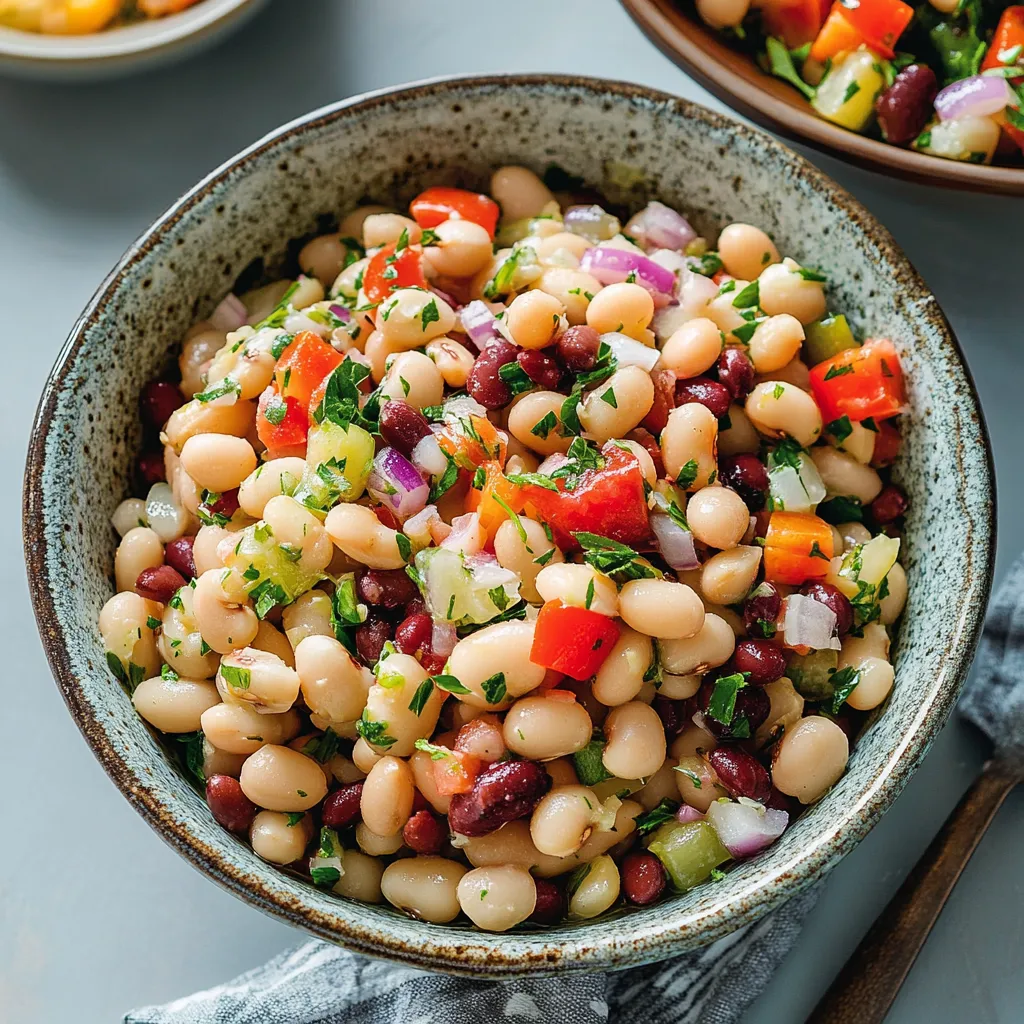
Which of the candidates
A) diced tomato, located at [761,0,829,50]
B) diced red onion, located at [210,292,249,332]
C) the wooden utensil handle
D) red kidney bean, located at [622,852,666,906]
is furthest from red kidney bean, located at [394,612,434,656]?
diced tomato, located at [761,0,829,50]

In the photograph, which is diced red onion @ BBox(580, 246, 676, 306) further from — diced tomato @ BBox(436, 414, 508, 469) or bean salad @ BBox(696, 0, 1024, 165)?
bean salad @ BBox(696, 0, 1024, 165)

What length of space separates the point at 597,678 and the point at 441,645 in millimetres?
189

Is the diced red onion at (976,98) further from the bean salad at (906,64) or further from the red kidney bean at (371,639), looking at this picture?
the red kidney bean at (371,639)

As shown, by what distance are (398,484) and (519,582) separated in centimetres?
19

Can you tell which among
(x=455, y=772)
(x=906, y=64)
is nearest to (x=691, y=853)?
(x=455, y=772)

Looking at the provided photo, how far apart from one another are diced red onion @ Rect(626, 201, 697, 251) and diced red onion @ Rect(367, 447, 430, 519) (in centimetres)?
55

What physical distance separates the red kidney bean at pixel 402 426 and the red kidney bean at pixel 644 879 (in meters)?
0.57

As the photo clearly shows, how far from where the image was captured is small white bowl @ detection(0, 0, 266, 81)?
1865mm

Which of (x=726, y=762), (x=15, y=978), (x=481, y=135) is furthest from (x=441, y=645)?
(x=15, y=978)

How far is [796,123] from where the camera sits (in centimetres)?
169

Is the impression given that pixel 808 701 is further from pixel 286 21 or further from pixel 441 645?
pixel 286 21

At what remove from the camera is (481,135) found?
5.56ft

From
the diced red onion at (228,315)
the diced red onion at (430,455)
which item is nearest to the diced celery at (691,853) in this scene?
the diced red onion at (430,455)

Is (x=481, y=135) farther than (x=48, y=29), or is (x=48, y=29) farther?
(x=48, y=29)
